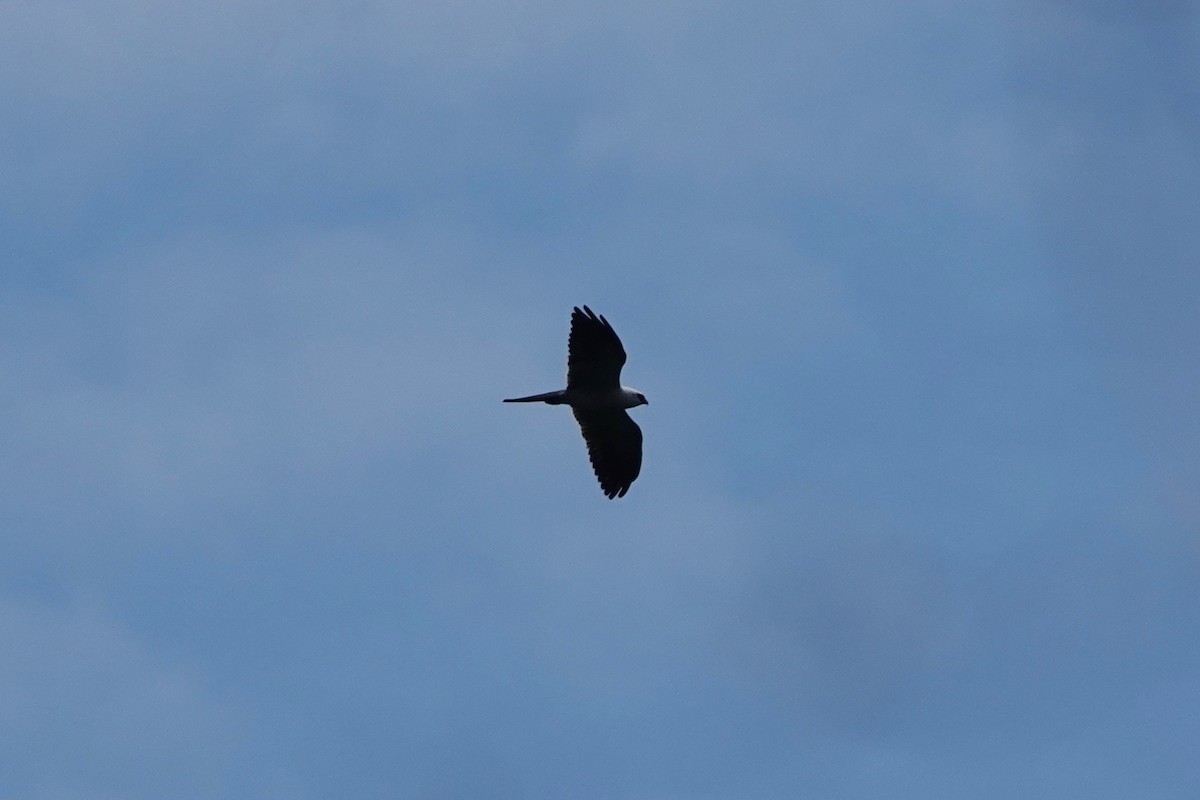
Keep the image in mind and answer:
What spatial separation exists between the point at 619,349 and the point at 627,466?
14.1 ft

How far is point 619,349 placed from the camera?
56656 millimetres

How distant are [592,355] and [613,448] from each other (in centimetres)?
370

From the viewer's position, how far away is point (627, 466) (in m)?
59.8

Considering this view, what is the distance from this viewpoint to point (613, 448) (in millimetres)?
59625

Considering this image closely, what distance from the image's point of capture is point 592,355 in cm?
5684

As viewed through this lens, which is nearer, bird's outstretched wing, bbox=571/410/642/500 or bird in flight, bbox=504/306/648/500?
bird in flight, bbox=504/306/648/500

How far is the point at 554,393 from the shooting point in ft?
191

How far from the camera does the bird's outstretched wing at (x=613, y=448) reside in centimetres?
5903

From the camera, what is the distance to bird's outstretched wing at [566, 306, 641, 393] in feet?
185

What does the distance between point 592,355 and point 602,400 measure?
5.96 ft

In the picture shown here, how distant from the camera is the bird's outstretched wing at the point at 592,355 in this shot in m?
56.2

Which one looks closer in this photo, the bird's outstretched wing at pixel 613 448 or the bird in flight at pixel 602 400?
Answer: the bird in flight at pixel 602 400

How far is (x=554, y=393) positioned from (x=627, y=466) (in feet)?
10.3

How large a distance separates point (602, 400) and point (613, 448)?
1883 millimetres
